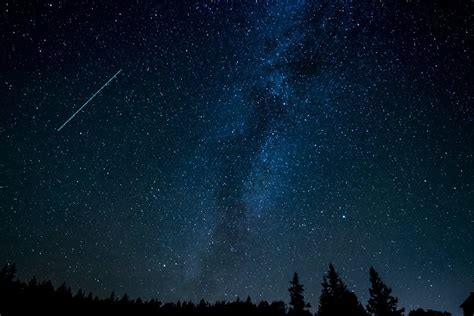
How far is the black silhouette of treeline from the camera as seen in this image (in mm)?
31781

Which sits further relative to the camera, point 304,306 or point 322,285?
point 304,306

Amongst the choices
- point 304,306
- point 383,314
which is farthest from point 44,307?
point 383,314

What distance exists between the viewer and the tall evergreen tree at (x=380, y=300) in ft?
99.0

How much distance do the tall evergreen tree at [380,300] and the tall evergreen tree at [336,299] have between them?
1.91 m

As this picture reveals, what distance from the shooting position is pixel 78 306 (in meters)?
53.6

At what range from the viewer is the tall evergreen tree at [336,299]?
31.8 m

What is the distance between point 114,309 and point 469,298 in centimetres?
5341

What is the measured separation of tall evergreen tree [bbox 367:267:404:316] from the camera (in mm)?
30184

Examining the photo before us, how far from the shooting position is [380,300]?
3111cm

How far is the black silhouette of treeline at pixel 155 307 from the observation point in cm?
3178

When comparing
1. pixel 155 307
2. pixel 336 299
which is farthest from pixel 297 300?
pixel 155 307

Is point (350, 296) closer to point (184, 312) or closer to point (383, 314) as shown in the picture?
point (383, 314)

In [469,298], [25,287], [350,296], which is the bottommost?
[469,298]

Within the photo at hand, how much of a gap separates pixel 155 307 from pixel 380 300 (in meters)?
40.5
